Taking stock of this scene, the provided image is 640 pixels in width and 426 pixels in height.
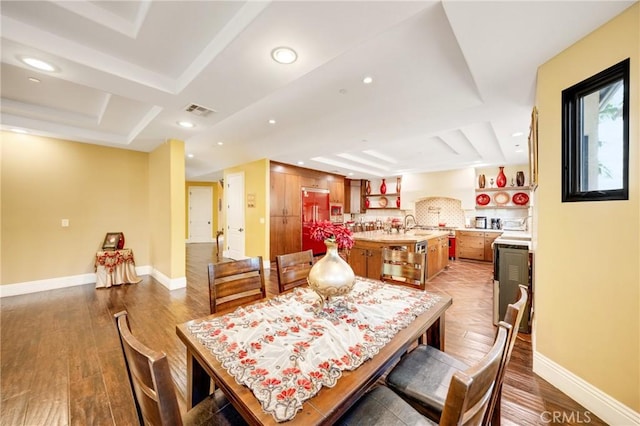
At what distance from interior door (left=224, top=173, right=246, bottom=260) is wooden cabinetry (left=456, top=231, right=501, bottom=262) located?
583 cm

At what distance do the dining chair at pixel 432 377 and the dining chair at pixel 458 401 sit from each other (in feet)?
0.47

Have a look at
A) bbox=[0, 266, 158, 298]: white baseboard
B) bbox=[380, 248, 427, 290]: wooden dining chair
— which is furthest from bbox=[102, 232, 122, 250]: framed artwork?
bbox=[380, 248, 427, 290]: wooden dining chair

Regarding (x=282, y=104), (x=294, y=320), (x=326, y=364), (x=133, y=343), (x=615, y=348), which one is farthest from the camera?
(x=282, y=104)

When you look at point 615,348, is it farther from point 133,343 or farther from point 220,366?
point 133,343

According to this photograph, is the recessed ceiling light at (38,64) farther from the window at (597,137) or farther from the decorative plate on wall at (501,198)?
the decorative plate on wall at (501,198)

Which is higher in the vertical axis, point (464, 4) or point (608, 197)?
point (464, 4)

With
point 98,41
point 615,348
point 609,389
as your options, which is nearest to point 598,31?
point 615,348

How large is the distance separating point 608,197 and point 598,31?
1.10 m

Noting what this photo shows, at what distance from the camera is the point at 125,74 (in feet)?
7.19

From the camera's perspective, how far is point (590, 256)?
166cm

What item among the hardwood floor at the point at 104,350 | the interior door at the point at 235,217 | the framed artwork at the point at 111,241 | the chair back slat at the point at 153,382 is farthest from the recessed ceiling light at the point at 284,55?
the interior door at the point at 235,217

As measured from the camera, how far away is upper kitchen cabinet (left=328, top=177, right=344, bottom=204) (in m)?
7.82

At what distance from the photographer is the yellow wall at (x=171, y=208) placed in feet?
13.3

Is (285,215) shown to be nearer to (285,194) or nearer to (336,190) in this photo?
(285,194)
